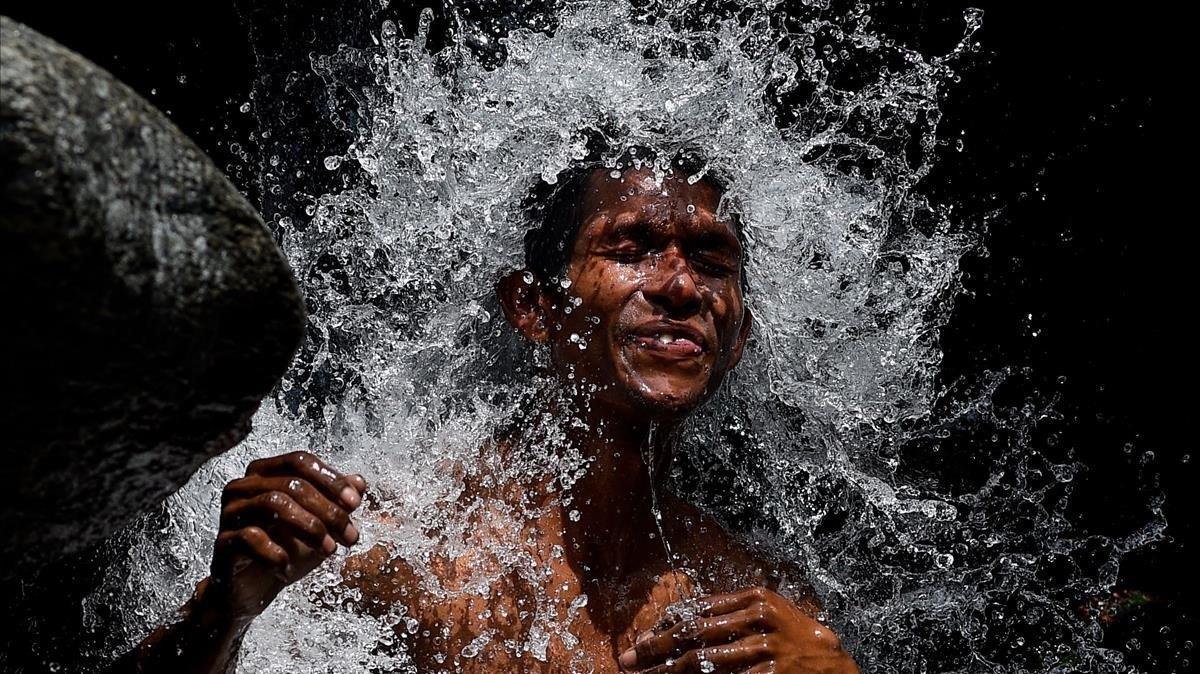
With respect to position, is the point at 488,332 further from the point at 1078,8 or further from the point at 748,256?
the point at 1078,8

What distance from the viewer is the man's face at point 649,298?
2.66 meters

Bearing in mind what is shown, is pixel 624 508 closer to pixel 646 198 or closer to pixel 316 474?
pixel 646 198

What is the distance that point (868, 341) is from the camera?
3.74m

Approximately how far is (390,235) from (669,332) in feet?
3.54

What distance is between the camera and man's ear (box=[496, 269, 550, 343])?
300cm

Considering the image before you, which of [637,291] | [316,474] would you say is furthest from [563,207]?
[316,474]

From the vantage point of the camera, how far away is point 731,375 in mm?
3633

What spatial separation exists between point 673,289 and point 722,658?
85 centimetres

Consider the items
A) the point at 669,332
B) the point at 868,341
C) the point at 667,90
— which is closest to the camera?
the point at 669,332

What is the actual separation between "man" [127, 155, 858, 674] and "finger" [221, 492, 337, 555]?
77 centimetres

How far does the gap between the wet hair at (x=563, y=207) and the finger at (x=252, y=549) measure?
4.40ft

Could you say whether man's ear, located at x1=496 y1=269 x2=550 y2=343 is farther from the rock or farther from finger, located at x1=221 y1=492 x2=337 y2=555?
the rock

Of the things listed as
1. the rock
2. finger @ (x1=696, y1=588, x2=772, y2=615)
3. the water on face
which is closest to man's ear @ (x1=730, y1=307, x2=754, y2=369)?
the water on face

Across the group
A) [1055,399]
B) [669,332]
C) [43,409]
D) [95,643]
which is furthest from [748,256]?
[43,409]
